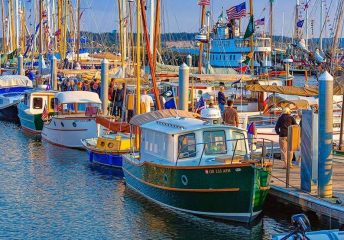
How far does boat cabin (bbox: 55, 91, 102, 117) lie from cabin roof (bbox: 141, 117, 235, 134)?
42.4 feet

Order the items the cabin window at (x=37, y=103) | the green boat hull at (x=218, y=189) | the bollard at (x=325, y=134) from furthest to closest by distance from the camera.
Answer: the cabin window at (x=37, y=103) → the green boat hull at (x=218, y=189) → the bollard at (x=325, y=134)

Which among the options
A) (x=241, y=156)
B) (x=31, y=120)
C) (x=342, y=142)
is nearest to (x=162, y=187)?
(x=241, y=156)

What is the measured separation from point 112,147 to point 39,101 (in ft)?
44.0

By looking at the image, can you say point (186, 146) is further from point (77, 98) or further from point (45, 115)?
point (45, 115)

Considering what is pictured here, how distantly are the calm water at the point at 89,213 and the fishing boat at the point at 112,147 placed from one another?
0.44 meters

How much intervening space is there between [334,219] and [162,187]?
5.39 metres

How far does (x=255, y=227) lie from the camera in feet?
63.9

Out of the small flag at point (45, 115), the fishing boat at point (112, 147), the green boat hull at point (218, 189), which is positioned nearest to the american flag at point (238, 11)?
the small flag at point (45, 115)

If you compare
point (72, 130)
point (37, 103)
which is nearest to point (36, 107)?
point (37, 103)

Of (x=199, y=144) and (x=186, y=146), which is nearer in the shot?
(x=199, y=144)

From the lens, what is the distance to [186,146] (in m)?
20.4

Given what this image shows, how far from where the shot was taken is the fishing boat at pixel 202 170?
18969 mm

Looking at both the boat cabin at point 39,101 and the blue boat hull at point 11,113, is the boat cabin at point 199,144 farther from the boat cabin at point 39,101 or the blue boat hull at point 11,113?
the blue boat hull at point 11,113

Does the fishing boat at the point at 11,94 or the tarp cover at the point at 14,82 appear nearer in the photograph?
the fishing boat at the point at 11,94
